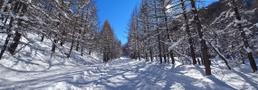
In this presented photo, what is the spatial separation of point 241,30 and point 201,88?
365 inches

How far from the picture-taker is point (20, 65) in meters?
13.9

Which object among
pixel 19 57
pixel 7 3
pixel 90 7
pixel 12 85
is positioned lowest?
pixel 12 85

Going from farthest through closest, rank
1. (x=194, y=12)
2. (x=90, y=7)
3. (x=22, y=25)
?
(x=90, y=7) < (x=194, y=12) < (x=22, y=25)

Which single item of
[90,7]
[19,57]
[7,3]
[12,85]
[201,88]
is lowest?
[201,88]

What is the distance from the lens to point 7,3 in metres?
8.64

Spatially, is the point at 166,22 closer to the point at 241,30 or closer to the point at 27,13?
the point at 241,30

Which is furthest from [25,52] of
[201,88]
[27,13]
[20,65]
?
[201,88]

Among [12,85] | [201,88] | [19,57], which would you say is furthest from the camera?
[19,57]

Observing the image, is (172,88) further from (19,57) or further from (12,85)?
(19,57)

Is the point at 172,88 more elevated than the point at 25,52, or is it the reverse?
the point at 25,52

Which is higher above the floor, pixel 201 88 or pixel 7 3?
pixel 7 3

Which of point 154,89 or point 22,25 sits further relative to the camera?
point 22,25

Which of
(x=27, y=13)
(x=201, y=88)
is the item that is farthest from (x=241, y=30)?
(x=27, y=13)

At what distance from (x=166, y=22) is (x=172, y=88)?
16.9 meters
